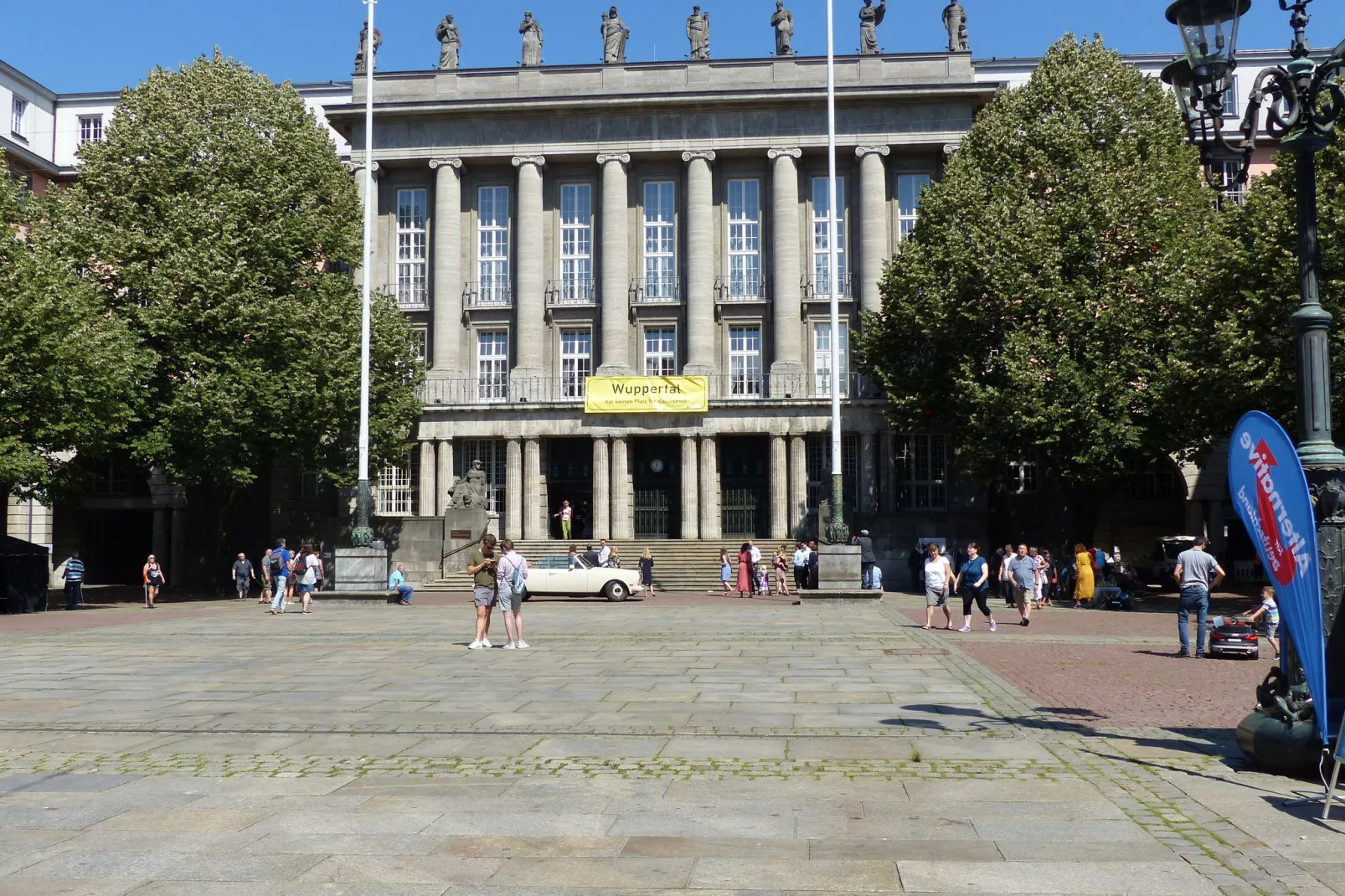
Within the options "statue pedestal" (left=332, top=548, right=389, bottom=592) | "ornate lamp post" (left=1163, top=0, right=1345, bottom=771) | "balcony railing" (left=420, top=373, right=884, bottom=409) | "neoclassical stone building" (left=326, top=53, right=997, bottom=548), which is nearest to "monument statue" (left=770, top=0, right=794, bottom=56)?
"neoclassical stone building" (left=326, top=53, right=997, bottom=548)

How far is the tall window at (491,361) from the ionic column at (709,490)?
9.04 m

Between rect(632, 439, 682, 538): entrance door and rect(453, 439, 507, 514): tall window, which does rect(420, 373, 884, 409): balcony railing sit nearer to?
rect(453, 439, 507, 514): tall window

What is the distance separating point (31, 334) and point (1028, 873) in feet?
104

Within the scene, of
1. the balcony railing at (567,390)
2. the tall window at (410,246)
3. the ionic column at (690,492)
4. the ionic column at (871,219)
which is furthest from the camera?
the tall window at (410,246)

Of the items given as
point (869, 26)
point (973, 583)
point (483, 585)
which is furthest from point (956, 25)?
point (483, 585)

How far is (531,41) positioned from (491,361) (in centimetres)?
1367

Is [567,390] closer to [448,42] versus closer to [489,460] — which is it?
[489,460]

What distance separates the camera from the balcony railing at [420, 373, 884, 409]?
4875 centimetres

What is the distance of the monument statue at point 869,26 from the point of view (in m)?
50.6

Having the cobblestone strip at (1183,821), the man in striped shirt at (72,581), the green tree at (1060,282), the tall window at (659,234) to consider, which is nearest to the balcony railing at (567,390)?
the tall window at (659,234)

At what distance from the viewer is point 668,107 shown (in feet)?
164

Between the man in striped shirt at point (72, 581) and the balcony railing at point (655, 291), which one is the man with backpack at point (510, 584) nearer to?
the man in striped shirt at point (72, 581)

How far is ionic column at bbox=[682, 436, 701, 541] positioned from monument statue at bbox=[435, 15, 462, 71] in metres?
19.3

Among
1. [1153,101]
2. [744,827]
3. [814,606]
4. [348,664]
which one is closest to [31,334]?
[348,664]
